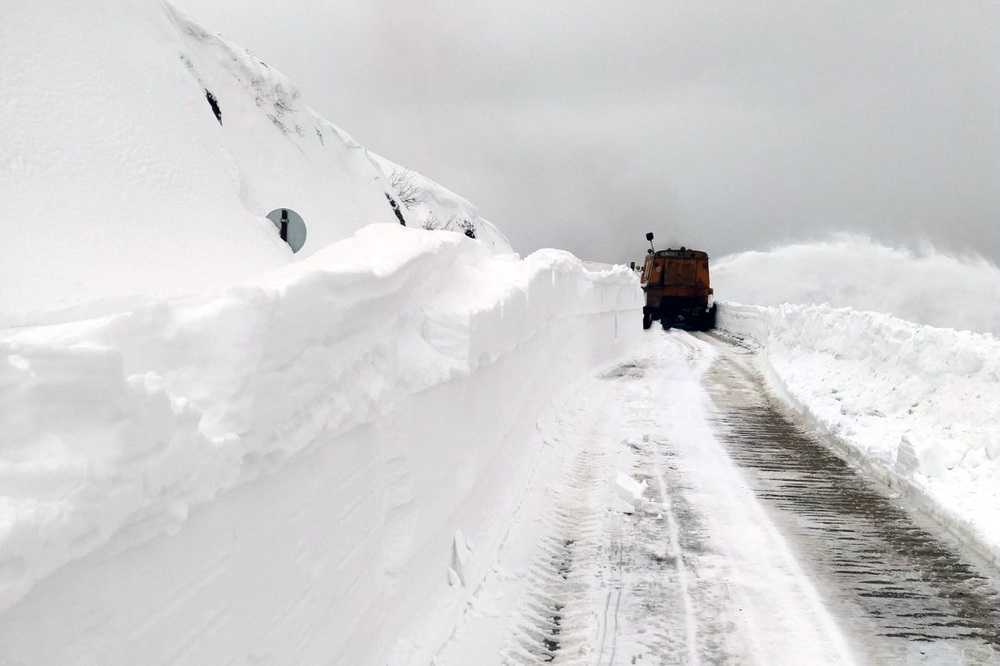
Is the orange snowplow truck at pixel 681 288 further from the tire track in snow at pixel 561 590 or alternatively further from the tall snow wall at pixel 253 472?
the tall snow wall at pixel 253 472

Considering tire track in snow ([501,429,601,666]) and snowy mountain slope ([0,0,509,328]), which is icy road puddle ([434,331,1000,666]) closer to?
tire track in snow ([501,429,601,666])

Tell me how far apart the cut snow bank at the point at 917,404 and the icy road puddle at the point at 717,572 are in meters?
0.35

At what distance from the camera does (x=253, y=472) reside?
210 centimetres

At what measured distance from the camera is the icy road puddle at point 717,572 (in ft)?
12.6

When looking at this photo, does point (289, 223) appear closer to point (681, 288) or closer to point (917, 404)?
point (917, 404)

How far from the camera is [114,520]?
4.84 feet

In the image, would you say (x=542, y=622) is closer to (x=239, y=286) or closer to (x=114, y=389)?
(x=239, y=286)

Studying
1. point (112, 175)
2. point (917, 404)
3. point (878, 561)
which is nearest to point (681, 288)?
point (917, 404)

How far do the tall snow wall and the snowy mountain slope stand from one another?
A: 2.73m

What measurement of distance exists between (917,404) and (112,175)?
36.7 feet

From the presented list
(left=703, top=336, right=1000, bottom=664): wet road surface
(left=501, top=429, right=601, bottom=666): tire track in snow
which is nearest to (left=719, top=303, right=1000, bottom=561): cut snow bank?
(left=703, top=336, right=1000, bottom=664): wet road surface

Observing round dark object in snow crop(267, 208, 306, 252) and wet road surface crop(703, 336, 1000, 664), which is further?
round dark object in snow crop(267, 208, 306, 252)

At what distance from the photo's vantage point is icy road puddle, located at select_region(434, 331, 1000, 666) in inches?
152

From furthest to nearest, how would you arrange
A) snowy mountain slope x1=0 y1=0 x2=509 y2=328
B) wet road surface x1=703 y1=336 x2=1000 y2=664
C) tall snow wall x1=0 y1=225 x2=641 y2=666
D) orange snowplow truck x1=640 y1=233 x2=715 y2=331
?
orange snowplow truck x1=640 y1=233 x2=715 y2=331
snowy mountain slope x1=0 y1=0 x2=509 y2=328
wet road surface x1=703 y1=336 x2=1000 y2=664
tall snow wall x1=0 y1=225 x2=641 y2=666
